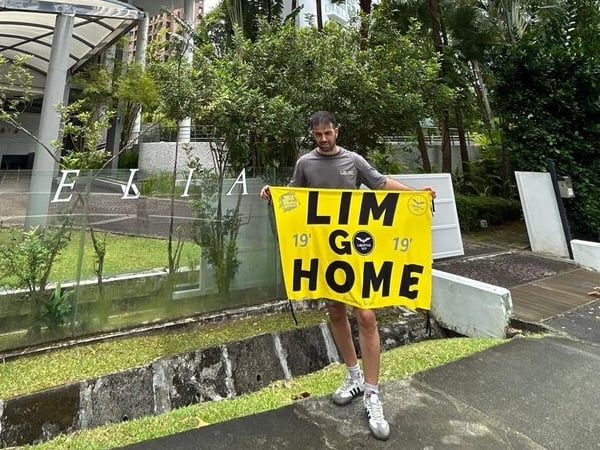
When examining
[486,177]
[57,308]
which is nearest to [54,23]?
[57,308]

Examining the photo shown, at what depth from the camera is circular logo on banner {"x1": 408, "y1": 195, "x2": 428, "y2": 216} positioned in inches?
115

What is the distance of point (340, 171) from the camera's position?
113 inches

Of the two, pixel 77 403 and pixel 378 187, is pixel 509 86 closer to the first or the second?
pixel 378 187

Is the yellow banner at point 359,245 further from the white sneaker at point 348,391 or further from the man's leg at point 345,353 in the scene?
the white sneaker at point 348,391

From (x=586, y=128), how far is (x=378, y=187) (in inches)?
287

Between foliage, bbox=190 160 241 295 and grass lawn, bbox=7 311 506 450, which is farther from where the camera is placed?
foliage, bbox=190 160 241 295

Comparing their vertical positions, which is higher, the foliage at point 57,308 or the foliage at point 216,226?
the foliage at point 216,226

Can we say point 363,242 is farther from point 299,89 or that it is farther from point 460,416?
point 299,89

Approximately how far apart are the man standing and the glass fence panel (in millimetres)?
1903

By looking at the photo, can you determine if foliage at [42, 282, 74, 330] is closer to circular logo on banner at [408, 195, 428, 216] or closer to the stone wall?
the stone wall

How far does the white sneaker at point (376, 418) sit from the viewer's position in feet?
7.91

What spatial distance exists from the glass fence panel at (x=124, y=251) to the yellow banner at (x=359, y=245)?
1.98 meters

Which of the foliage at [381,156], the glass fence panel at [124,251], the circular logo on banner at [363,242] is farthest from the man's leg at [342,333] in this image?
the foliage at [381,156]

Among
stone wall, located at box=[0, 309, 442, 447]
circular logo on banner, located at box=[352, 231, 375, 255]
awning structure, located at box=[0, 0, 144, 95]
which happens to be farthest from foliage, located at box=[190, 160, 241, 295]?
awning structure, located at box=[0, 0, 144, 95]
